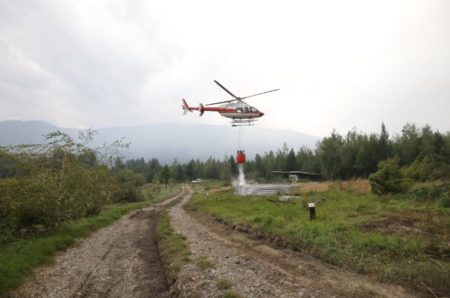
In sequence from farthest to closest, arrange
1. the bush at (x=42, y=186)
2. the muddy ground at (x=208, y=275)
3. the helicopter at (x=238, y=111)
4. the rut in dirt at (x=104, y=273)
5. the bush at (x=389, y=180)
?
the helicopter at (x=238, y=111) < the bush at (x=389, y=180) < the bush at (x=42, y=186) < the rut in dirt at (x=104, y=273) < the muddy ground at (x=208, y=275)

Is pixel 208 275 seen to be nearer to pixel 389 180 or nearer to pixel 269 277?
pixel 269 277

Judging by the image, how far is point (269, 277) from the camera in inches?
374

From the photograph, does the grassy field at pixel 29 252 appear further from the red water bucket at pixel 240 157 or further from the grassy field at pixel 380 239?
the red water bucket at pixel 240 157

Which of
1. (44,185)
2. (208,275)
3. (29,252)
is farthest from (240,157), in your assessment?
(208,275)

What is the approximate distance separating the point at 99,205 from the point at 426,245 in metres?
26.4

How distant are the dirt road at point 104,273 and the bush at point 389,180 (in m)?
17.6

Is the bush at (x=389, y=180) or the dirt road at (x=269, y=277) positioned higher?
the bush at (x=389, y=180)

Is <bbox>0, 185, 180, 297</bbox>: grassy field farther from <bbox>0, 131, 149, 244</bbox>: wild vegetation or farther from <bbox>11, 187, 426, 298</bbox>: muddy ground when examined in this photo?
<bbox>0, 131, 149, 244</bbox>: wild vegetation

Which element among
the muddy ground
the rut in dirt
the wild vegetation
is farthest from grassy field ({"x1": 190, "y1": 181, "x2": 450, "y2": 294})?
the wild vegetation

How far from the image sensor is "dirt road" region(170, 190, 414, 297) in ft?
26.8

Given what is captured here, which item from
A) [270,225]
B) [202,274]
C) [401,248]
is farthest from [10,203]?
[401,248]

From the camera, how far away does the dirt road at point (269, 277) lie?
8.16 m

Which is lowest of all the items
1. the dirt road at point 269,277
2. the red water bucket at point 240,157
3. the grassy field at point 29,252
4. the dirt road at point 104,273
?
the dirt road at point 104,273

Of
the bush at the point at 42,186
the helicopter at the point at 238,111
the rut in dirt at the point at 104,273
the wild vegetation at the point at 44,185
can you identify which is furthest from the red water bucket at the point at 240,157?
the rut in dirt at the point at 104,273
